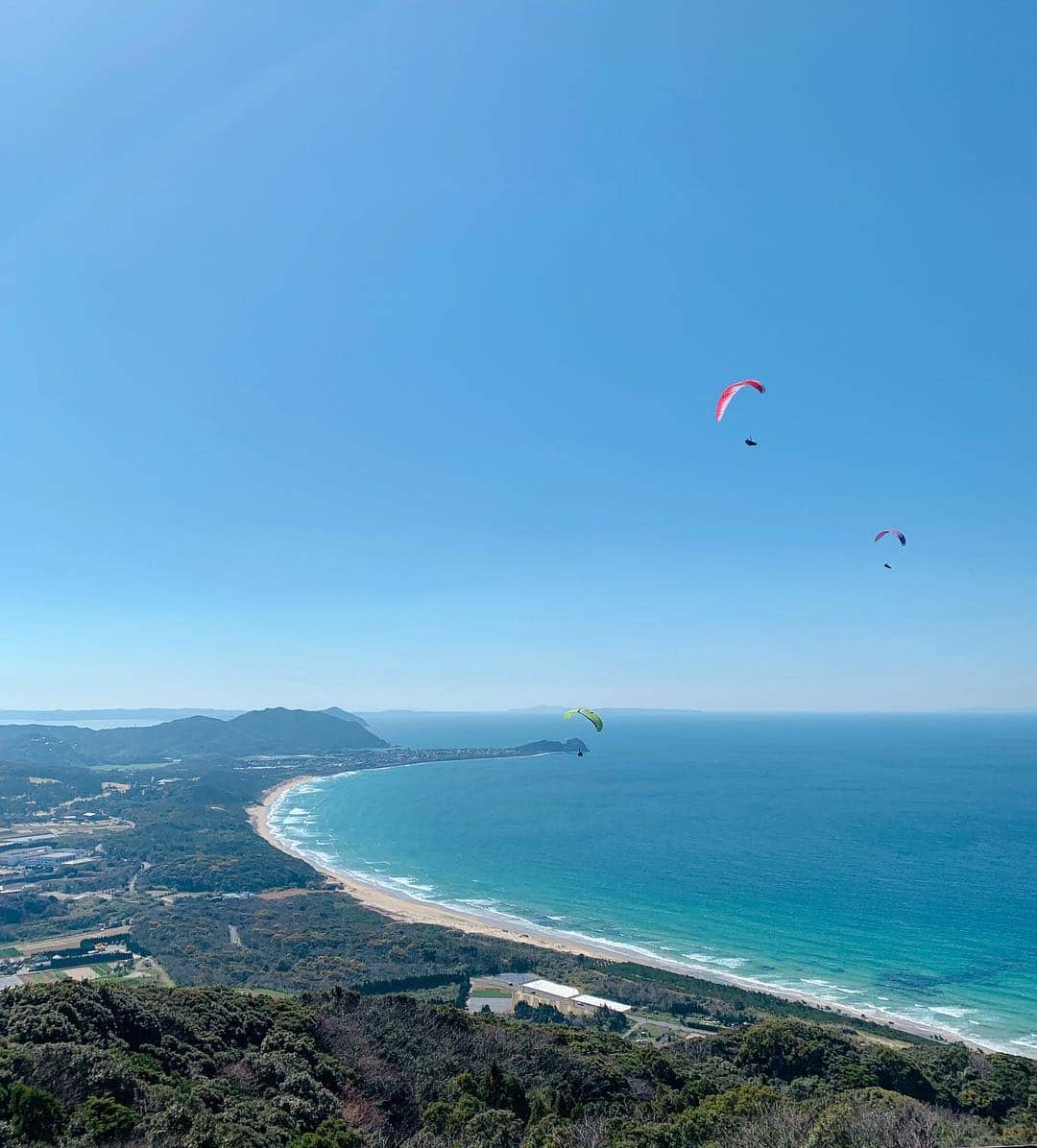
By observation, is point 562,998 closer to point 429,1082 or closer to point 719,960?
point 719,960

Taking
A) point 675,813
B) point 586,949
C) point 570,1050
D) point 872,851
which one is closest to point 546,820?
point 675,813

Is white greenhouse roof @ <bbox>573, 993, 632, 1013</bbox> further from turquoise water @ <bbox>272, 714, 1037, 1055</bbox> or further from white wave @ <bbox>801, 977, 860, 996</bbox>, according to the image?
white wave @ <bbox>801, 977, 860, 996</bbox>

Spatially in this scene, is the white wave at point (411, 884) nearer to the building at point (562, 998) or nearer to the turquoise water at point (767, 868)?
the turquoise water at point (767, 868)

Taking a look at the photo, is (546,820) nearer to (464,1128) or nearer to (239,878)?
(239,878)

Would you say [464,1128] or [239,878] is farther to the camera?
[239,878]

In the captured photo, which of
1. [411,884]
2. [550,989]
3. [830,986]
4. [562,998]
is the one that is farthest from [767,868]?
[562,998]
